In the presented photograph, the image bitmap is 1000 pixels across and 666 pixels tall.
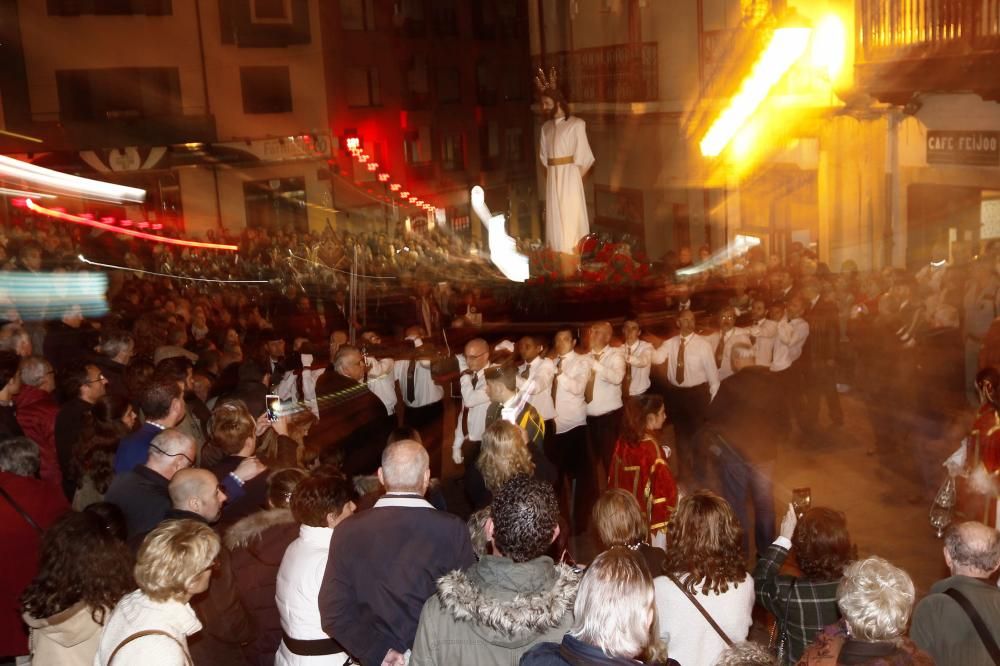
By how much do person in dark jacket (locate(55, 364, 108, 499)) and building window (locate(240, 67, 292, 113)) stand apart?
25648mm

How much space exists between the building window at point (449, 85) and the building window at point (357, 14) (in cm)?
400

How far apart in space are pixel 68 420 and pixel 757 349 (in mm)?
5984

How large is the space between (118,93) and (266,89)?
439cm

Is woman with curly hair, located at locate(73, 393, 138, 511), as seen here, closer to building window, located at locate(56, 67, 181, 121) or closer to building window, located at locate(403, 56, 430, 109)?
A: building window, located at locate(56, 67, 181, 121)

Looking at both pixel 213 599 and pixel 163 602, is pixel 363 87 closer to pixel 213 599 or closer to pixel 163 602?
pixel 213 599

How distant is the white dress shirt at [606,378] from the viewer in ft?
26.2

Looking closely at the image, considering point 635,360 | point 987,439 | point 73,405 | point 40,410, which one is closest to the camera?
point 987,439

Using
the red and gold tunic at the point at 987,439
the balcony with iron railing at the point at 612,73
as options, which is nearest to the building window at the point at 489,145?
the balcony with iron railing at the point at 612,73

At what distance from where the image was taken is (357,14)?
34594mm

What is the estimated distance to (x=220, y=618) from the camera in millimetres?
4332

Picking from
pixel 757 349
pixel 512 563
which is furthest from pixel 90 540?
pixel 757 349

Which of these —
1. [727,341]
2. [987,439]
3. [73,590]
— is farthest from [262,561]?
[727,341]

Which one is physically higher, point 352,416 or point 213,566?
point 213,566

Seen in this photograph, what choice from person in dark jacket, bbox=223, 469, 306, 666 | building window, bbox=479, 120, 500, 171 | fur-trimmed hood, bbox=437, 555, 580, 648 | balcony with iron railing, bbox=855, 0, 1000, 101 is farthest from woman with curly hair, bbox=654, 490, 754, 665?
building window, bbox=479, 120, 500, 171
